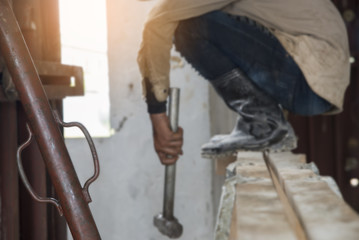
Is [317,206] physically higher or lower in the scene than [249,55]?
lower

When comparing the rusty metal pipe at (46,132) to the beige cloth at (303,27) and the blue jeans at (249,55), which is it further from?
the blue jeans at (249,55)

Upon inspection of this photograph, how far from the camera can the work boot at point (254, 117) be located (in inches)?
60.5

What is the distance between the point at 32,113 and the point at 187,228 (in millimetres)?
1908

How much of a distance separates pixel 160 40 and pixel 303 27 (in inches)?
18.4

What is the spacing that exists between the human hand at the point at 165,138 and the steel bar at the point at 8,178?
0.56 m

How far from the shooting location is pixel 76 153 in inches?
101

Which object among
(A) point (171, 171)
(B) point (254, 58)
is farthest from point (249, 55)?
(A) point (171, 171)

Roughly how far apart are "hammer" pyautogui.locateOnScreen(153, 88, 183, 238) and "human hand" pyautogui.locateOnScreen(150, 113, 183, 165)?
85mm

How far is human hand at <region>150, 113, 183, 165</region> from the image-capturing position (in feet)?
5.34

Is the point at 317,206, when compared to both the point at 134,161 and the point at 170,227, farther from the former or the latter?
the point at 134,161

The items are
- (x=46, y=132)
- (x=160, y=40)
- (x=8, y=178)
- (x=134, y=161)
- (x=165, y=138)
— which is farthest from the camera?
(x=134, y=161)

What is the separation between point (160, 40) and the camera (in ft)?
4.84

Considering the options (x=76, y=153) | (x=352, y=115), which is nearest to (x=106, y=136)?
(x=76, y=153)

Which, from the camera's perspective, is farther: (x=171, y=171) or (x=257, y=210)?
(x=171, y=171)
